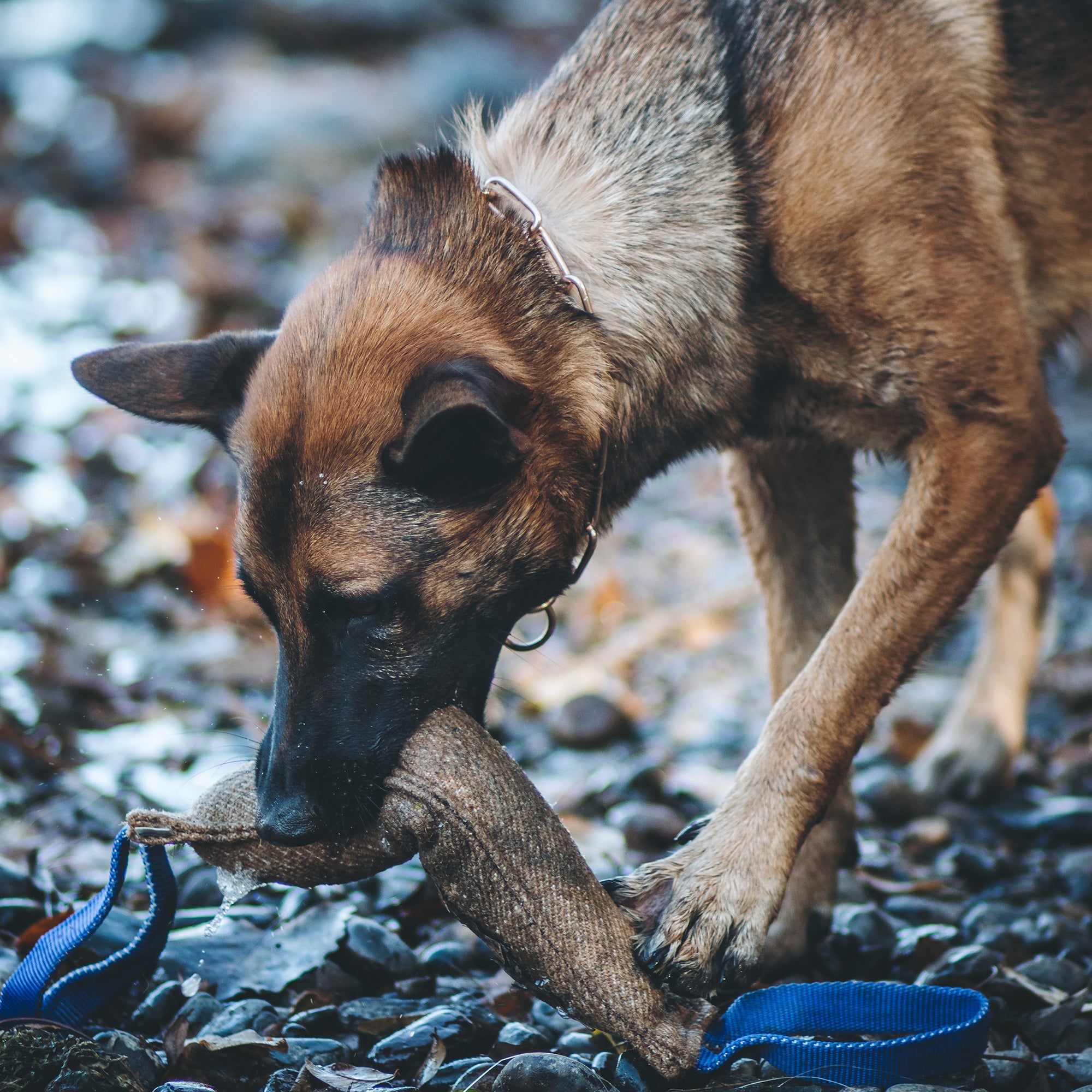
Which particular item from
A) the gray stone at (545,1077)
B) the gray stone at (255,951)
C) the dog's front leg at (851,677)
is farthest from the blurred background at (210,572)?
the gray stone at (545,1077)

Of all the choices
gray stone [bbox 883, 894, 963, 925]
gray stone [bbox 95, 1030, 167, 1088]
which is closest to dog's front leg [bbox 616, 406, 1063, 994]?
gray stone [bbox 883, 894, 963, 925]

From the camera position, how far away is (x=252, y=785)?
2.55 metres

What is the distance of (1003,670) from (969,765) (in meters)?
0.40

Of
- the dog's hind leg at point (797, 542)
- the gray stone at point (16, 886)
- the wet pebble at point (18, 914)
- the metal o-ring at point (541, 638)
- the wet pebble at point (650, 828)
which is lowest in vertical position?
the wet pebble at point (18, 914)

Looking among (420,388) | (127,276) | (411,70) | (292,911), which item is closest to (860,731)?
(420,388)

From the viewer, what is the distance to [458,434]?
241 centimetres

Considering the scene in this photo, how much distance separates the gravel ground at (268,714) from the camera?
2.50 metres

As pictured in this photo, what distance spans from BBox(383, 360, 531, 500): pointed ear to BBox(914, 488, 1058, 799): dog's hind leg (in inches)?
88.8

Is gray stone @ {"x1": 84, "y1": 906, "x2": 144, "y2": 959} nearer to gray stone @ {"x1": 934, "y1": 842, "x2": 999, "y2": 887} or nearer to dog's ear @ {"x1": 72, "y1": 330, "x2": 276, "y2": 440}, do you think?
dog's ear @ {"x1": 72, "y1": 330, "x2": 276, "y2": 440}

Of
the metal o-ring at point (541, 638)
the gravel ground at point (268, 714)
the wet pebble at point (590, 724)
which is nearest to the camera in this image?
the gravel ground at point (268, 714)

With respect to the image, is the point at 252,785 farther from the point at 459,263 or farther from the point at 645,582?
the point at 645,582

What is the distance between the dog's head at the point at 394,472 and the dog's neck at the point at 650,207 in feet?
0.48

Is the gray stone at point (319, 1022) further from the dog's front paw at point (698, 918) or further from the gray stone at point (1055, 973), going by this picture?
the gray stone at point (1055, 973)

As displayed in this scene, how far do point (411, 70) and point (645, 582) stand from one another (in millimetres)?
9873
